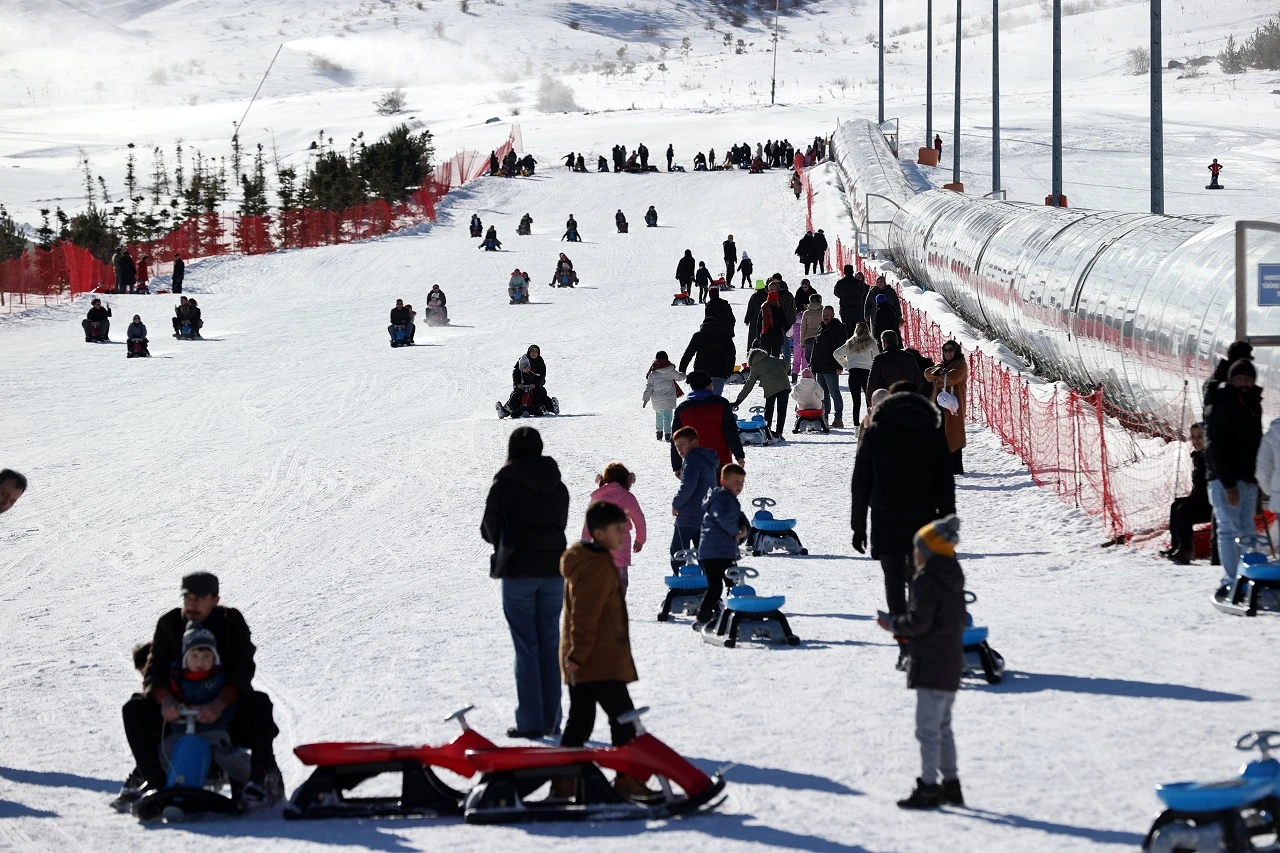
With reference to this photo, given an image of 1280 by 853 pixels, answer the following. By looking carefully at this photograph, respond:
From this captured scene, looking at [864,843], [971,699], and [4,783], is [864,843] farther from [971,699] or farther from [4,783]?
[4,783]

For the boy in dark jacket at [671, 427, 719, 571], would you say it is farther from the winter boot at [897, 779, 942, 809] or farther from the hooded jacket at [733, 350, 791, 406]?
the hooded jacket at [733, 350, 791, 406]

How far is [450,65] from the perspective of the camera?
495 feet

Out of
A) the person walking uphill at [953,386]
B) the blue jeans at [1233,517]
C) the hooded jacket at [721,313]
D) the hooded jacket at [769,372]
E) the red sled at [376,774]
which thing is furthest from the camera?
the hooded jacket at [769,372]

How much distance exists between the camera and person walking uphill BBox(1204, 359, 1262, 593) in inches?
389

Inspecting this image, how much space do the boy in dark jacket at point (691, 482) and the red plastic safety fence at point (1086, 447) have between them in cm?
329

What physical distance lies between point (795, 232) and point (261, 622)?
35506 mm

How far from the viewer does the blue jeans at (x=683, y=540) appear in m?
11.5

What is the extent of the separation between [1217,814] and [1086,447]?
972 centimetres

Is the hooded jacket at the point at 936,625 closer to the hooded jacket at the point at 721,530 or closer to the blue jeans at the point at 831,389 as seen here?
the hooded jacket at the point at 721,530

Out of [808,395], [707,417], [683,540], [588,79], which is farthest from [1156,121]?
[588,79]

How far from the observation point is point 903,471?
838 cm

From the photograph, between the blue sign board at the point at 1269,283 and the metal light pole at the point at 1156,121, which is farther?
the metal light pole at the point at 1156,121

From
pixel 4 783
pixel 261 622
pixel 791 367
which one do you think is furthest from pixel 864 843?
pixel 791 367

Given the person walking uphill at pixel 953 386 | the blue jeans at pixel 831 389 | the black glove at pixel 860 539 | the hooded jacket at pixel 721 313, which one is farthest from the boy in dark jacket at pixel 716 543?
the blue jeans at pixel 831 389
